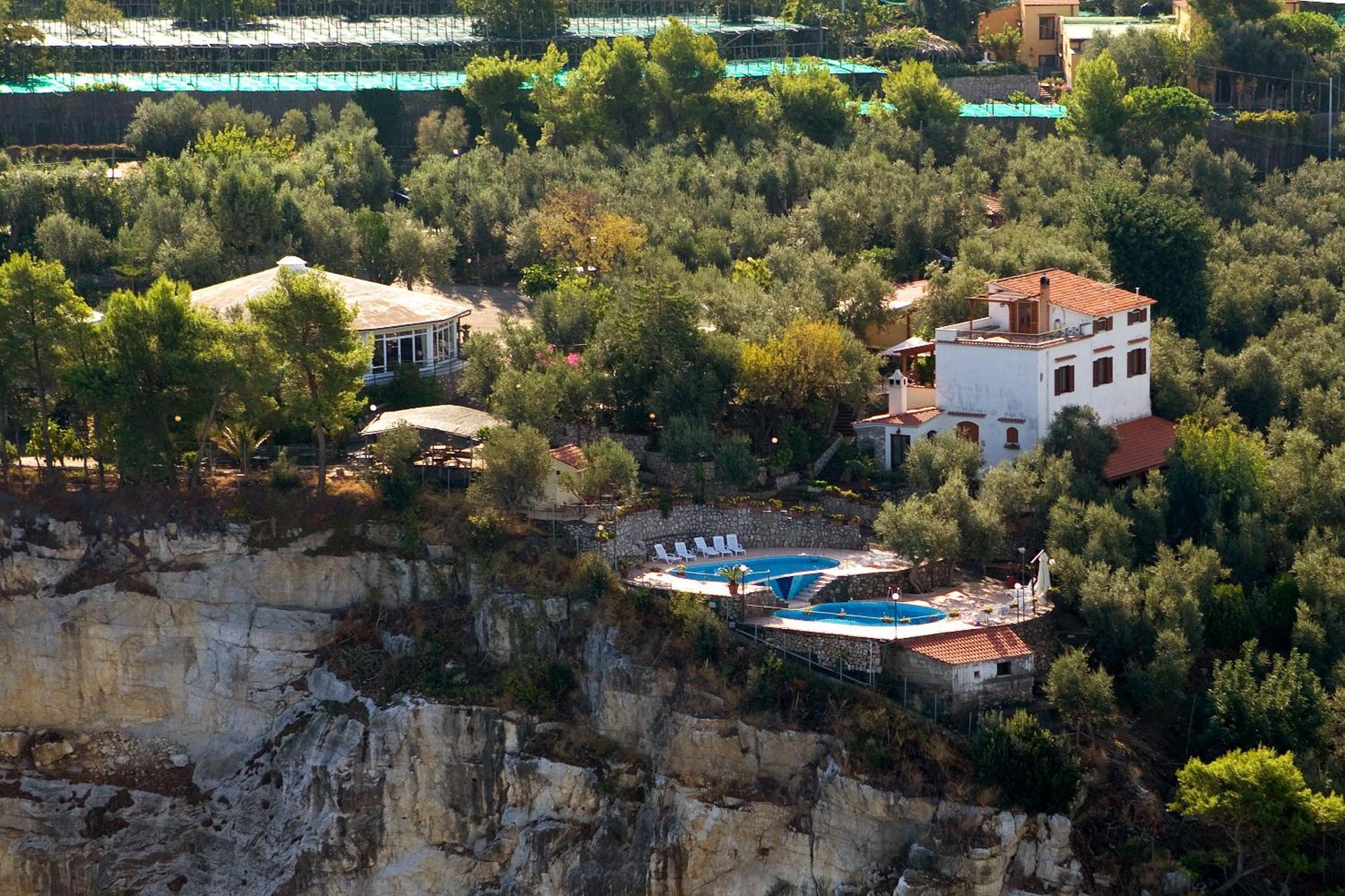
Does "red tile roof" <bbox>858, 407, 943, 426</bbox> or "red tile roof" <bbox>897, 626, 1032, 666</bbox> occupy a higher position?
"red tile roof" <bbox>858, 407, 943, 426</bbox>

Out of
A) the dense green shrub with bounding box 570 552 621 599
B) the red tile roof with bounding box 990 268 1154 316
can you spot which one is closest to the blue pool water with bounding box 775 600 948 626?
the dense green shrub with bounding box 570 552 621 599

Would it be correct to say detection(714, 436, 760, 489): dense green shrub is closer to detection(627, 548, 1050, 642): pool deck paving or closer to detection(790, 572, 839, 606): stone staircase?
detection(627, 548, 1050, 642): pool deck paving

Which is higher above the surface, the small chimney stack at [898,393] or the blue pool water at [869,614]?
the small chimney stack at [898,393]

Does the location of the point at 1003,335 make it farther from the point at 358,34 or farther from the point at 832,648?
the point at 358,34

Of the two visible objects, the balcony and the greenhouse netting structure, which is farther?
the greenhouse netting structure

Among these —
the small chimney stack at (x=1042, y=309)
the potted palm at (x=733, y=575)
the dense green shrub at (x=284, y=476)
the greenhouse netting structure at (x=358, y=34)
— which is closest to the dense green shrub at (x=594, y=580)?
the potted palm at (x=733, y=575)

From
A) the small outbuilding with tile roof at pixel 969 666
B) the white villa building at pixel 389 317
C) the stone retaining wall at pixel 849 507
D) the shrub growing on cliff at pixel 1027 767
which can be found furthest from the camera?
the white villa building at pixel 389 317

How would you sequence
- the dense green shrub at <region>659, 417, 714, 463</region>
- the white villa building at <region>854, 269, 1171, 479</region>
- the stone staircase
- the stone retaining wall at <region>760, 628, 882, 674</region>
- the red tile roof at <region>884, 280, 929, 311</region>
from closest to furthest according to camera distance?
the stone retaining wall at <region>760, 628, 882, 674</region>
the stone staircase
the white villa building at <region>854, 269, 1171, 479</region>
the dense green shrub at <region>659, 417, 714, 463</region>
the red tile roof at <region>884, 280, 929, 311</region>

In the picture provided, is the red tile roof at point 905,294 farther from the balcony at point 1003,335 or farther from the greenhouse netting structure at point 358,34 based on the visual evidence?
the greenhouse netting structure at point 358,34
